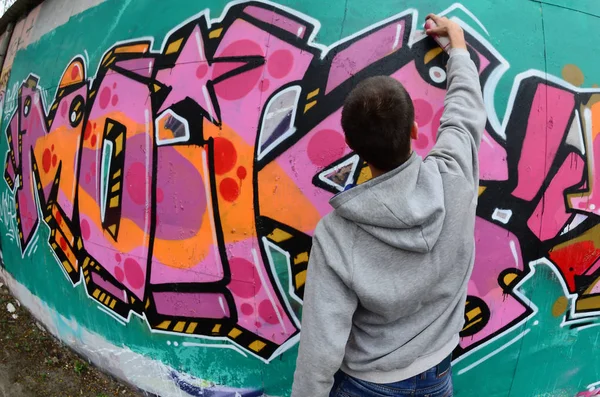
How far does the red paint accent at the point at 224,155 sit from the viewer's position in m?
2.79

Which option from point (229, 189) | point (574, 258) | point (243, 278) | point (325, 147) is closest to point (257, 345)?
point (243, 278)

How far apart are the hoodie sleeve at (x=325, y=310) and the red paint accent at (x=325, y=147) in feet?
3.13

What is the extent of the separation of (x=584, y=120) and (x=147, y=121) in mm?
2873

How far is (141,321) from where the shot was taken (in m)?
3.37

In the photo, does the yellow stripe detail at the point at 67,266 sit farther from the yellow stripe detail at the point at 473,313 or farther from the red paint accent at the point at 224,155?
the yellow stripe detail at the point at 473,313

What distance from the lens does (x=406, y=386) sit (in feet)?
5.85

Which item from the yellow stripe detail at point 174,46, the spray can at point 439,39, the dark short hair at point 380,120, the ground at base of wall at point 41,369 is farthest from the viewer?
the ground at base of wall at point 41,369

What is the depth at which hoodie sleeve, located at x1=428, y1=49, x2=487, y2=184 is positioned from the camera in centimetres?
175

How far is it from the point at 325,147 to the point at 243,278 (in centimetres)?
99

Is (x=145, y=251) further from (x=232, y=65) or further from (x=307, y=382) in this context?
(x=307, y=382)

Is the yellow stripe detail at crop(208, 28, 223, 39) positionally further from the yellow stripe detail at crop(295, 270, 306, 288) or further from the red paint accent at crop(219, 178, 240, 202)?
the yellow stripe detail at crop(295, 270, 306, 288)

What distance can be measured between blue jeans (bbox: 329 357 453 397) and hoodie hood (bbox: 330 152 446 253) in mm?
586

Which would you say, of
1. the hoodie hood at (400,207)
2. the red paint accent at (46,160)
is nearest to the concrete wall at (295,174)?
the hoodie hood at (400,207)

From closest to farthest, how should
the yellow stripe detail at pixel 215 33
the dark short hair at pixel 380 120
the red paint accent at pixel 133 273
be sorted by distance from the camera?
the dark short hair at pixel 380 120
the yellow stripe detail at pixel 215 33
the red paint accent at pixel 133 273
